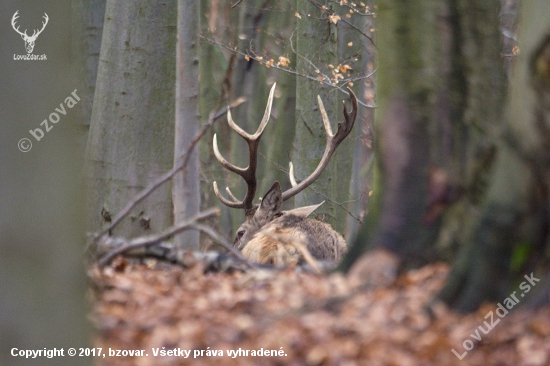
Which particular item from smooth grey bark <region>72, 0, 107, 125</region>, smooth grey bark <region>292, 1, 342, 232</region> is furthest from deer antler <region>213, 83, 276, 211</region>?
smooth grey bark <region>292, 1, 342, 232</region>

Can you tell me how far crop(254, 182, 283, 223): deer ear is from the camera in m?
9.09

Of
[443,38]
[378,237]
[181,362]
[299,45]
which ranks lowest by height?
[181,362]

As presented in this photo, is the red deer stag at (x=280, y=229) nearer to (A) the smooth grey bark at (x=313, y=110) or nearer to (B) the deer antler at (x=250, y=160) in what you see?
(B) the deer antler at (x=250, y=160)

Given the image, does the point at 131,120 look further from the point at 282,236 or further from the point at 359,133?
the point at 359,133

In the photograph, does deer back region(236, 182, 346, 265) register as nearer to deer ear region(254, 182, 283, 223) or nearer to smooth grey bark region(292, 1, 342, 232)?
deer ear region(254, 182, 283, 223)

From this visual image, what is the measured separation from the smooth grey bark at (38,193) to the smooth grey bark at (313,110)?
962 centimetres

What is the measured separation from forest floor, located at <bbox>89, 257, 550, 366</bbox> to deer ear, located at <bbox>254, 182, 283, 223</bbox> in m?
4.22

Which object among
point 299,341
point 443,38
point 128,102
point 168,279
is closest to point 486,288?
point 299,341

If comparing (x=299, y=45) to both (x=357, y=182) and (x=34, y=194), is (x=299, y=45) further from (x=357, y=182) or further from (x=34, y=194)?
(x=34, y=194)

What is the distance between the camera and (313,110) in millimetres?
12820

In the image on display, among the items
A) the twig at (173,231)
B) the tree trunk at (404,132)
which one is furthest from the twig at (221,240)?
the tree trunk at (404,132)

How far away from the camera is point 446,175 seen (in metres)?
4.90

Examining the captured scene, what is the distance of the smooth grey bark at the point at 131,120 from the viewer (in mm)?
8234

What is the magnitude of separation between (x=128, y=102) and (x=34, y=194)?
556cm
